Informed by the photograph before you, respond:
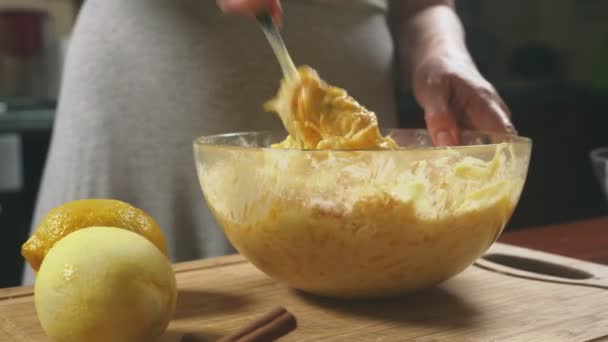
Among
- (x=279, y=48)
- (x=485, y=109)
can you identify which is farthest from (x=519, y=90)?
(x=279, y=48)

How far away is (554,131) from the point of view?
8.43 ft

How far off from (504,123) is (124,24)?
1.96ft

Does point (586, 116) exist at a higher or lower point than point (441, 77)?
lower

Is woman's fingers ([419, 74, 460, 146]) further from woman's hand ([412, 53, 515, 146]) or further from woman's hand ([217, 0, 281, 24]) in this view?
woman's hand ([217, 0, 281, 24])

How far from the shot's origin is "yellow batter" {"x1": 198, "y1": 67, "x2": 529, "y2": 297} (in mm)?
655

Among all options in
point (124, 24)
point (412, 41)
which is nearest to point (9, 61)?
point (124, 24)

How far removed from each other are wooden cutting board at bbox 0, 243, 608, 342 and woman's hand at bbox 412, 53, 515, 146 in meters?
0.18

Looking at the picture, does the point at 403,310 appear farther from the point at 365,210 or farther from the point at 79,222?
the point at 79,222

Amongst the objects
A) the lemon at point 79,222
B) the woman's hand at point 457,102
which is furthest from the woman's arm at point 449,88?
the lemon at point 79,222

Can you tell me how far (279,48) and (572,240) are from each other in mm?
540

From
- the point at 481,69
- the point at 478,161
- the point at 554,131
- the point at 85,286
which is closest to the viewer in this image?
the point at 85,286

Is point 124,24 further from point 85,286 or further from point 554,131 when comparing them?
point 554,131

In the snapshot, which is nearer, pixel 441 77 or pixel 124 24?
pixel 441 77

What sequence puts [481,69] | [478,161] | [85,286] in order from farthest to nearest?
[481,69] → [478,161] → [85,286]
